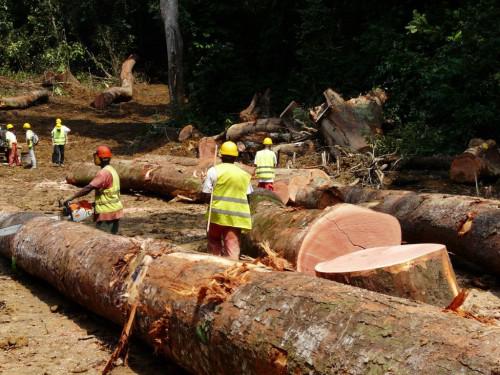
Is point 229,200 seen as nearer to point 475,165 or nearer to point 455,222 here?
point 455,222

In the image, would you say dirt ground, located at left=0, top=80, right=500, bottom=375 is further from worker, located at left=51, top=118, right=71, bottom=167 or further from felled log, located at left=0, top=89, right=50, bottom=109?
felled log, located at left=0, top=89, right=50, bottom=109

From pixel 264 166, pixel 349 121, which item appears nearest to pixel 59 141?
pixel 349 121

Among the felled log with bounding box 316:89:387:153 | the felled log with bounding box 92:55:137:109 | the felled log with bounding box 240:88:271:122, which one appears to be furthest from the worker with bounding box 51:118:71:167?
the felled log with bounding box 92:55:137:109

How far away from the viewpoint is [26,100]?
2616 centimetres

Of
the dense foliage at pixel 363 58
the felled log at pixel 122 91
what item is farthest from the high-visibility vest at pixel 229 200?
the felled log at pixel 122 91

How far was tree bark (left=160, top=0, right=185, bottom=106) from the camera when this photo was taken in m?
21.6

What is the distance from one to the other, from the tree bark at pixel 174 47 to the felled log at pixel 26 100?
7918 millimetres

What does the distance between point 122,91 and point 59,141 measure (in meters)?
11.7

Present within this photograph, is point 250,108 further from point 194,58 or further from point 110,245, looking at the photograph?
point 110,245

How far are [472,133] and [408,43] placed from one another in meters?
4.13

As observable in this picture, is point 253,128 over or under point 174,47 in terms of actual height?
under

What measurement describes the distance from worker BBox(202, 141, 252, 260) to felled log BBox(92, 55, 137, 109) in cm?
2275

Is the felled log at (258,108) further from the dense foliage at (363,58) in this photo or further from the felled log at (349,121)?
the felled log at (349,121)

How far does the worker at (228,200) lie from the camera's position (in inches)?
241
